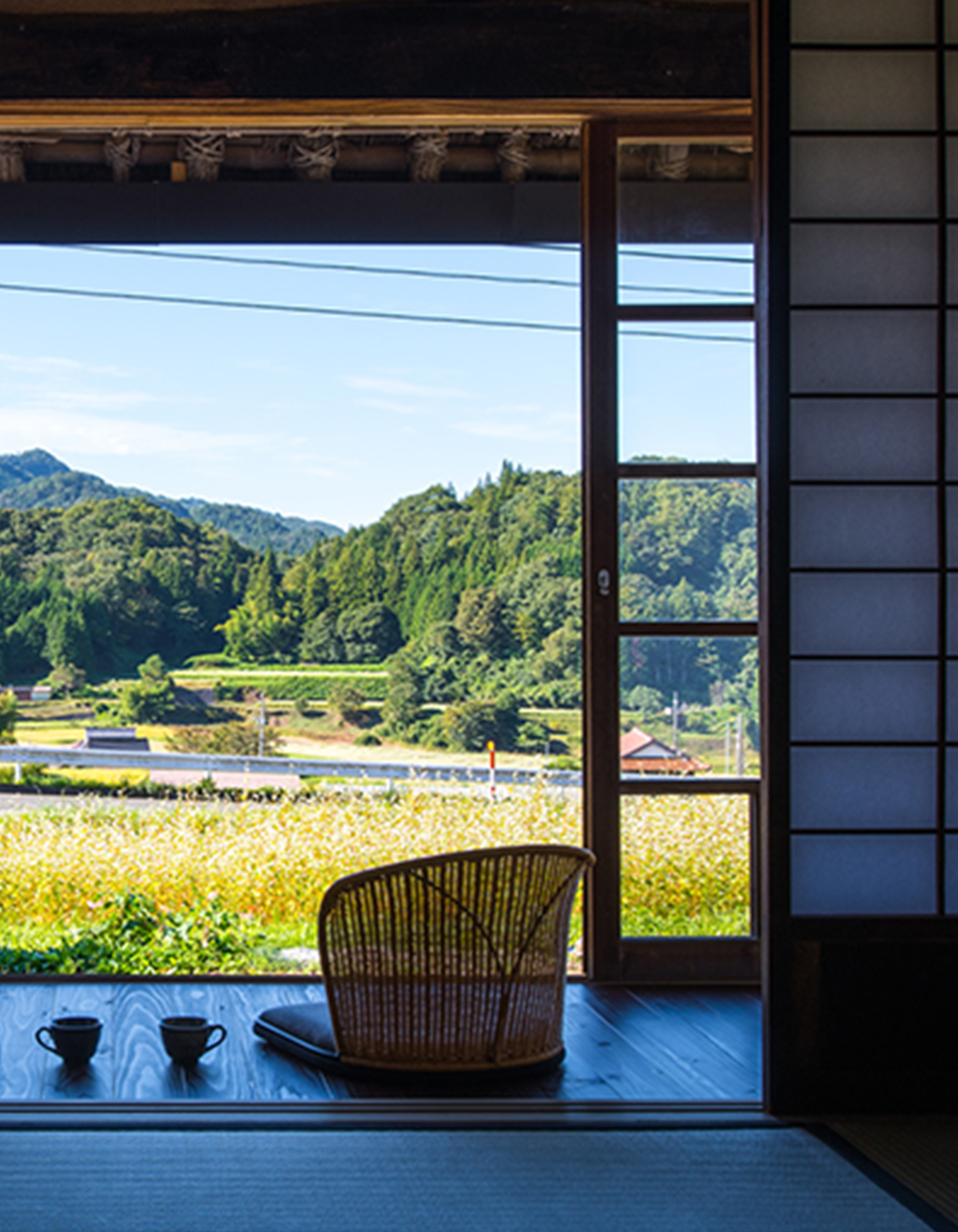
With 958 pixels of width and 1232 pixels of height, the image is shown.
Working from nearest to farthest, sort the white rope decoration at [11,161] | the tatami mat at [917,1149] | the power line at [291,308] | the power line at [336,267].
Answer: the tatami mat at [917,1149] < the white rope decoration at [11,161] < the power line at [336,267] < the power line at [291,308]

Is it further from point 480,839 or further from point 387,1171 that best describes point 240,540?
point 387,1171

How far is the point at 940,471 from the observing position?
2.27 metres

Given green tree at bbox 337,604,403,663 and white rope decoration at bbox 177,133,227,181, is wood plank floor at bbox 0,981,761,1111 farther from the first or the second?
green tree at bbox 337,604,403,663

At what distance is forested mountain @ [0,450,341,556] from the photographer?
1196 centimetres

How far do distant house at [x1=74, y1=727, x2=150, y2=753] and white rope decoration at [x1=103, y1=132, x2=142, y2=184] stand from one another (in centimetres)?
881

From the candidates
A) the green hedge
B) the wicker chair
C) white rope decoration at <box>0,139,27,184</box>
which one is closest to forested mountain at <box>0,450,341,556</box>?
the green hedge

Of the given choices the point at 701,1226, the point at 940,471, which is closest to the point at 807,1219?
the point at 701,1226

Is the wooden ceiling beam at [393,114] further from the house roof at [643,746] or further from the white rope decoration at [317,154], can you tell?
the house roof at [643,746]

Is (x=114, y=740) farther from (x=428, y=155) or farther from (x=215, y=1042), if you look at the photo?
(x=215, y=1042)

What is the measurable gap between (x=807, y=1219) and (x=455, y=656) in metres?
11.0

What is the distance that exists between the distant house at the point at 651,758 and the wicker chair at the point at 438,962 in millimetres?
919

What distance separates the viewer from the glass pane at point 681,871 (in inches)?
128

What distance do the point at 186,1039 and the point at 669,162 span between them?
267cm

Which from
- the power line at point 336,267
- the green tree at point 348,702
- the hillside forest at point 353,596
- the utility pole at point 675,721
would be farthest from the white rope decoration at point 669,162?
the green tree at point 348,702
